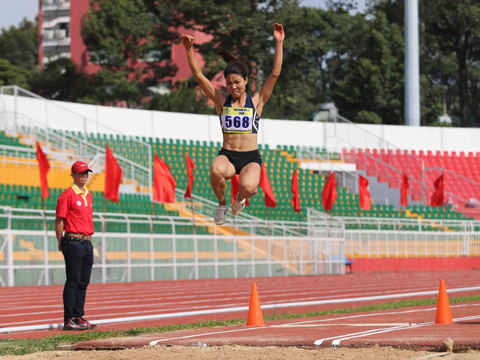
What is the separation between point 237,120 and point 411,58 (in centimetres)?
3303

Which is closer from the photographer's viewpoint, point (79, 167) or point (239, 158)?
point (239, 158)

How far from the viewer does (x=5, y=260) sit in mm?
18953

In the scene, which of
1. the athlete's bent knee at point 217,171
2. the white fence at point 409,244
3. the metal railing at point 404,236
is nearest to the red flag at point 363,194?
the metal railing at point 404,236

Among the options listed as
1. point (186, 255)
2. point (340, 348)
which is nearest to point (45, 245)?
point (186, 255)

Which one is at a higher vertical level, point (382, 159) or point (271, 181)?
point (382, 159)

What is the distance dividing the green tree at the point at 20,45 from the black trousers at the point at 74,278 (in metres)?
69.1

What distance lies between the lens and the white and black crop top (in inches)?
355

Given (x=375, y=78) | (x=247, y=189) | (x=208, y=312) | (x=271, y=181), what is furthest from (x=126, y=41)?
(x=247, y=189)

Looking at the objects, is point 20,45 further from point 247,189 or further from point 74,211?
point 247,189

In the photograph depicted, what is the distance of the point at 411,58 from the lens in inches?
1602

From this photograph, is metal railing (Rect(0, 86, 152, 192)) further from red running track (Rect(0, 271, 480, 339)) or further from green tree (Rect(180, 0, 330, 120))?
green tree (Rect(180, 0, 330, 120))

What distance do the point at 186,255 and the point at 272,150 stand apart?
13.6 metres

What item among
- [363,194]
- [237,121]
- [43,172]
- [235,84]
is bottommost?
[363,194]

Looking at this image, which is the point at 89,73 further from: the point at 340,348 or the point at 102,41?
the point at 340,348
